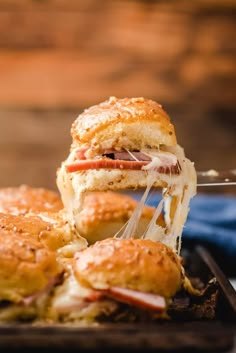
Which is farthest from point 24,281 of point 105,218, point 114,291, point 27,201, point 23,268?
point 27,201

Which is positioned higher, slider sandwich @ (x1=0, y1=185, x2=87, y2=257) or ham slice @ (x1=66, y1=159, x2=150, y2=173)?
ham slice @ (x1=66, y1=159, x2=150, y2=173)

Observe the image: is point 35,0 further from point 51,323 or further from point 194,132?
point 51,323

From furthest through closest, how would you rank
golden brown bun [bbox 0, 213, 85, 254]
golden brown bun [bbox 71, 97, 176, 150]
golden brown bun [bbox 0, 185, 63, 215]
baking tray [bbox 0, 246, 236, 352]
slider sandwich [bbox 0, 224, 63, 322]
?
golden brown bun [bbox 0, 185, 63, 215] < golden brown bun [bbox 71, 97, 176, 150] < golden brown bun [bbox 0, 213, 85, 254] < slider sandwich [bbox 0, 224, 63, 322] < baking tray [bbox 0, 246, 236, 352]

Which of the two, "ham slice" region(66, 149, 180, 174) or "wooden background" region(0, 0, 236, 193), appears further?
"wooden background" region(0, 0, 236, 193)

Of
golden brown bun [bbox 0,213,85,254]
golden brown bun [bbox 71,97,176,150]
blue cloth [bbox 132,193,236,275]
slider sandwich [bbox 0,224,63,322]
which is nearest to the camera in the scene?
slider sandwich [bbox 0,224,63,322]

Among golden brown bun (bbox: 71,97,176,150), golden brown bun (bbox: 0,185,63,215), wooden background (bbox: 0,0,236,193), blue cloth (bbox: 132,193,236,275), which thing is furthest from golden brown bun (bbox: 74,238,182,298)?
wooden background (bbox: 0,0,236,193)

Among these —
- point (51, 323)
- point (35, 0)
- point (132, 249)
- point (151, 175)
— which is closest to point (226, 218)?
point (151, 175)

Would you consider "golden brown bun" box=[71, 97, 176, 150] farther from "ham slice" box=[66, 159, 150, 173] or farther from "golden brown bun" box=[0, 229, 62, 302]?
"golden brown bun" box=[0, 229, 62, 302]


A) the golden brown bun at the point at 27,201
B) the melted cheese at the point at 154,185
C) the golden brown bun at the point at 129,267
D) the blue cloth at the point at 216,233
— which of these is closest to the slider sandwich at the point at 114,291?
the golden brown bun at the point at 129,267
